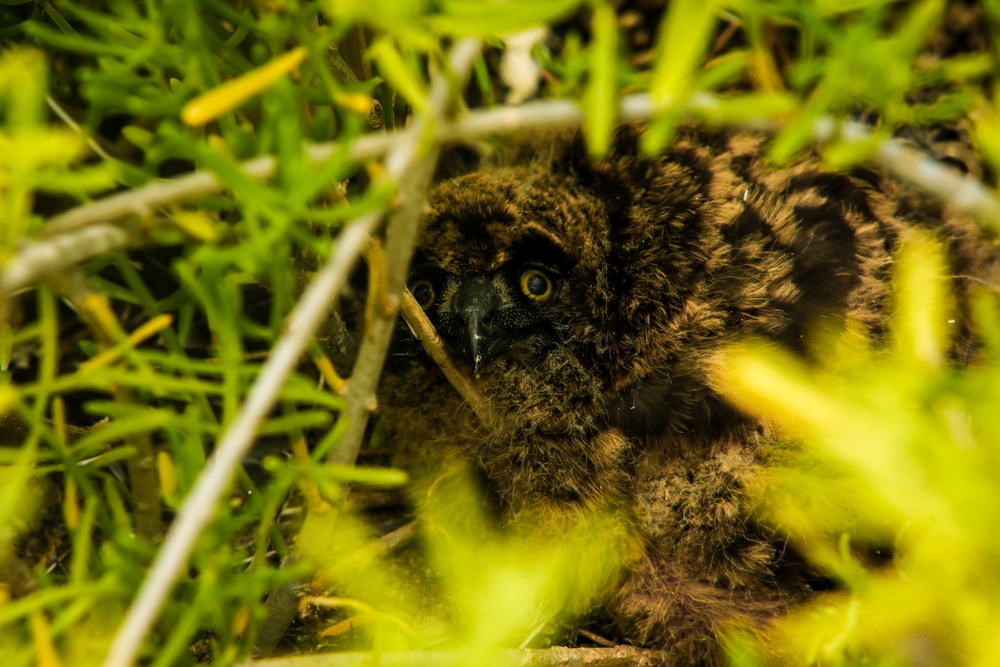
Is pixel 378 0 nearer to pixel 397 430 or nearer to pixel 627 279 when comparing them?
pixel 627 279

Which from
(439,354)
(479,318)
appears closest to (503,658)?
(439,354)

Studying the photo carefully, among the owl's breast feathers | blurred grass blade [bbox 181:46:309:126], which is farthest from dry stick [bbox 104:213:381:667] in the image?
the owl's breast feathers

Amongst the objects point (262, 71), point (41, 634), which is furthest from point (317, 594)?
point (262, 71)

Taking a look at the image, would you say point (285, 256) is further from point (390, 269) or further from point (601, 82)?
point (601, 82)

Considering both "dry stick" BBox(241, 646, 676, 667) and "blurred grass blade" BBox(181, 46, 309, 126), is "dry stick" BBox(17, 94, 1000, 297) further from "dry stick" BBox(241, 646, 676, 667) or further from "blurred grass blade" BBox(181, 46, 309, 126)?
"dry stick" BBox(241, 646, 676, 667)

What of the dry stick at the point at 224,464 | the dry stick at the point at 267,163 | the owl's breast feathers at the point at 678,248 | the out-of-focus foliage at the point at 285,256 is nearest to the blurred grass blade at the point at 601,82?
the out-of-focus foliage at the point at 285,256

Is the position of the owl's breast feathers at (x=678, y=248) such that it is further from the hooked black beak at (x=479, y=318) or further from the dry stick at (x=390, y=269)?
the dry stick at (x=390, y=269)

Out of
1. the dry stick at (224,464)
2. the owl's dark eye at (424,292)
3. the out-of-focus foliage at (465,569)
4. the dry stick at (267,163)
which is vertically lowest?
the out-of-focus foliage at (465,569)
